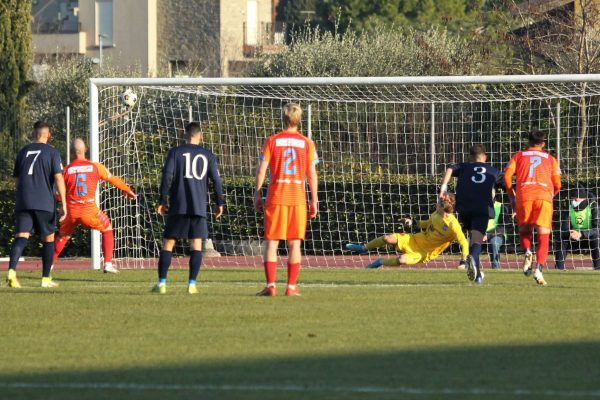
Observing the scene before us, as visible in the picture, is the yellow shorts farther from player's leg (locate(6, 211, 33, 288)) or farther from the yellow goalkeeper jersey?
player's leg (locate(6, 211, 33, 288))

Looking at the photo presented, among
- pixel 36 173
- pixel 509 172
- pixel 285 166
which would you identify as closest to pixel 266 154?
pixel 285 166

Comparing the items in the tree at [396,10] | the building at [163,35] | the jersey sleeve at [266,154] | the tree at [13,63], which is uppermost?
the tree at [396,10]

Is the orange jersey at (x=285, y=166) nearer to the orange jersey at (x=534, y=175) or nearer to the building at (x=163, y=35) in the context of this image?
the orange jersey at (x=534, y=175)

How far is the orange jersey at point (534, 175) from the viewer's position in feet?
47.9

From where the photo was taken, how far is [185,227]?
13.2 m

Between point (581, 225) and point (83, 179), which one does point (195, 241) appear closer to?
point (83, 179)

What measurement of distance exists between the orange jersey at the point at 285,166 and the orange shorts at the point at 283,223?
0.06 meters

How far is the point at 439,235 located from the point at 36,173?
6088 millimetres

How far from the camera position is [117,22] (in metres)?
61.4

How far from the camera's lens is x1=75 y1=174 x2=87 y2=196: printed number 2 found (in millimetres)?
16719

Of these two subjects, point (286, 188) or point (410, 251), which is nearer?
point (286, 188)

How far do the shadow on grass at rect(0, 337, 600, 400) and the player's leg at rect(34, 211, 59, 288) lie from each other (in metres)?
6.44

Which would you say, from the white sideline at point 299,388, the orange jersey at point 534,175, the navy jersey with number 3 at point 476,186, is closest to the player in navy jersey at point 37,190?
the navy jersey with number 3 at point 476,186

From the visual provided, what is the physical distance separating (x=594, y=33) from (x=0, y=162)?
582 inches
